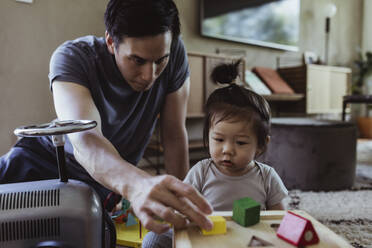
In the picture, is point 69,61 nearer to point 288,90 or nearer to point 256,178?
point 256,178

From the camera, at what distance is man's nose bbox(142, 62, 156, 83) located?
2.45 ft

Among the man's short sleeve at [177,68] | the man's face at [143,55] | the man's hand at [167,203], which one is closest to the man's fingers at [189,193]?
the man's hand at [167,203]

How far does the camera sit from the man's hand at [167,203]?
0.42m

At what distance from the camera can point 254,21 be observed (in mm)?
2947

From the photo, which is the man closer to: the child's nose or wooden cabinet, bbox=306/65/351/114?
the child's nose

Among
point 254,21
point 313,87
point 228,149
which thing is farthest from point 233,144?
point 313,87

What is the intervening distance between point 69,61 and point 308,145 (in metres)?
→ 1.28

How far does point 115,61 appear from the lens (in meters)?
0.90

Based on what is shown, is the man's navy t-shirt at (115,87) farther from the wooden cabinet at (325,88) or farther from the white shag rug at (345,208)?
the wooden cabinet at (325,88)

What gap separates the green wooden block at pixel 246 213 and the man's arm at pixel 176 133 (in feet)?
2.01

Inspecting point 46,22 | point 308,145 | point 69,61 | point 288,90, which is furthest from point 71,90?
point 288,90

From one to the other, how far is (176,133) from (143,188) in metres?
0.66

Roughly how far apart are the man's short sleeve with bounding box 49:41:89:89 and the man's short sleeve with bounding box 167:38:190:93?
0.30 meters

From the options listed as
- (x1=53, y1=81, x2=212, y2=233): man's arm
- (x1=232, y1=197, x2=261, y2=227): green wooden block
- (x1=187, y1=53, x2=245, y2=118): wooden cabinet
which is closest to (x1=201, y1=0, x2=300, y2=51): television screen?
(x1=187, y1=53, x2=245, y2=118): wooden cabinet
